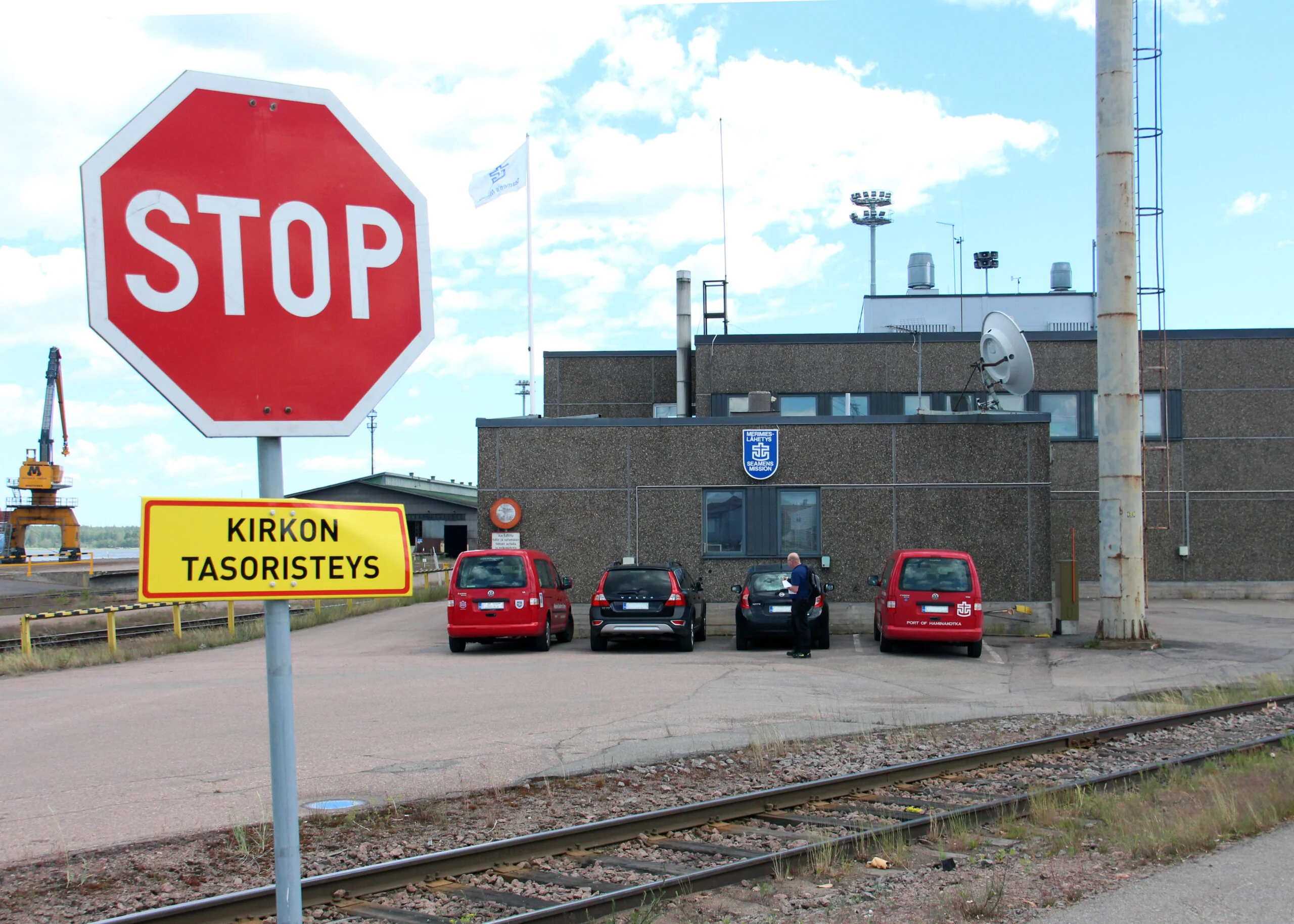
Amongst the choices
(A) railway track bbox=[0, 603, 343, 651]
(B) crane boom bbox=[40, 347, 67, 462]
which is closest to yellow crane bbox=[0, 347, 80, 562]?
(B) crane boom bbox=[40, 347, 67, 462]

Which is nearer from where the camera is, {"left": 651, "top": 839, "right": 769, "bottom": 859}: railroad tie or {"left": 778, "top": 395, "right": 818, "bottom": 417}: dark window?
{"left": 651, "top": 839, "right": 769, "bottom": 859}: railroad tie

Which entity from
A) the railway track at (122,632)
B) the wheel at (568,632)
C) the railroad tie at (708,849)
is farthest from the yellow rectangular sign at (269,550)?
the railway track at (122,632)

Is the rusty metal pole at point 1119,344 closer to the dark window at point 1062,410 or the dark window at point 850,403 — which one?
the dark window at point 850,403

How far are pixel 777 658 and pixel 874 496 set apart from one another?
19.4 ft

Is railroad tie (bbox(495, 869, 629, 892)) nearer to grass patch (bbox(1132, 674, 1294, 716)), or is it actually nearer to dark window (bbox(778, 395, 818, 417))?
grass patch (bbox(1132, 674, 1294, 716))

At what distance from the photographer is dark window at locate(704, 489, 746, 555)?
22797 mm

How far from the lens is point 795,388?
30.6 metres

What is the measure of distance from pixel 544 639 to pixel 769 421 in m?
6.62

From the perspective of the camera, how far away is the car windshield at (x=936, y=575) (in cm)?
1798

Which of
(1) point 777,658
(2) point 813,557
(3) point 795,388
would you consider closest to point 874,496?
(2) point 813,557

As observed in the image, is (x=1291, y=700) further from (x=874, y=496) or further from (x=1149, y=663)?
(x=874, y=496)

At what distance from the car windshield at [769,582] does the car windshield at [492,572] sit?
12.8 ft

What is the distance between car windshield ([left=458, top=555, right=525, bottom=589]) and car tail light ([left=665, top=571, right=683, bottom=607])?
2.42 metres

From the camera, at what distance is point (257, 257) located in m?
2.72
